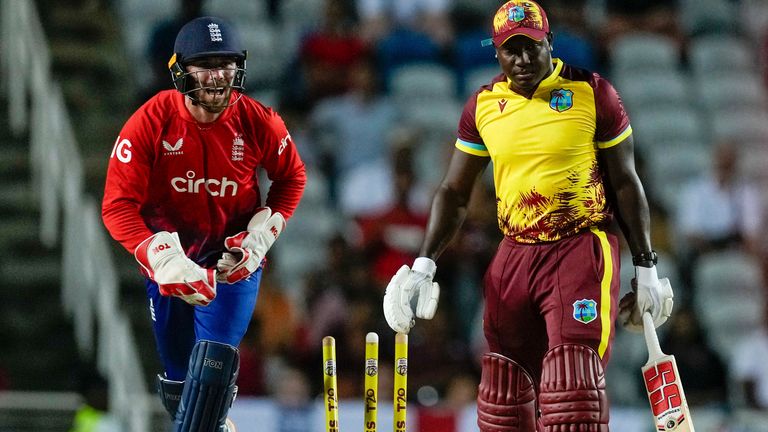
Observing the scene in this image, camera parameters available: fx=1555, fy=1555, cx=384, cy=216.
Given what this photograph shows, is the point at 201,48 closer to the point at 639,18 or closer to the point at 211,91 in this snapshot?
the point at 211,91

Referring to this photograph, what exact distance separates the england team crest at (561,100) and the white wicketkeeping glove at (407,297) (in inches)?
35.6

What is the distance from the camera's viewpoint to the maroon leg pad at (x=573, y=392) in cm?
632

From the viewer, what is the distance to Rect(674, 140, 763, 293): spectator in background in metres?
12.1

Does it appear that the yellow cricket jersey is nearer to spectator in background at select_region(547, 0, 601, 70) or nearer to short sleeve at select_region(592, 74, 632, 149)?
short sleeve at select_region(592, 74, 632, 149)

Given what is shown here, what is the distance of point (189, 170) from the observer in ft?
22.4

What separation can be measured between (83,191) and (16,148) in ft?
2.08

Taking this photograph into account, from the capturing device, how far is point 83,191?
466 inches

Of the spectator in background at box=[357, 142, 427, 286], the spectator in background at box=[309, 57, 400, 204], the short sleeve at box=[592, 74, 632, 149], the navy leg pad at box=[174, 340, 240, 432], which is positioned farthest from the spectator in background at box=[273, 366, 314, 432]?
the short sleeve at box=[592, 74, 632, 149]

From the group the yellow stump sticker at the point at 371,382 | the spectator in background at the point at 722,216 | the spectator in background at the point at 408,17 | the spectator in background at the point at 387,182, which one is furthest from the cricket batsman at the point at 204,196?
the spectator in background at the point at 408,17

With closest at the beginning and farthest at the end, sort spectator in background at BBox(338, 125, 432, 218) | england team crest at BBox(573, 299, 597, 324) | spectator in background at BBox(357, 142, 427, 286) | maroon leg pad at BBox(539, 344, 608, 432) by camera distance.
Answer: maroon leg pad at BBox(539, 344, 608, 432) → england team crest at BBox(573, 299, 597, 324) → spectator in background at BBox(357, 142, 427, 286) → spectator in background at BBox(338, 125, 432, 218)

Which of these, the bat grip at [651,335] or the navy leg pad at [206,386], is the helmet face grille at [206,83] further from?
the bat grip at [651,335]

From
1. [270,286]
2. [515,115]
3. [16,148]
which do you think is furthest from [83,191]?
[515,115]

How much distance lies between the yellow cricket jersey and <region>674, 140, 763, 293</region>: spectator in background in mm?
5569

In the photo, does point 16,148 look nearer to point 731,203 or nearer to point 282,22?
point 282,22
